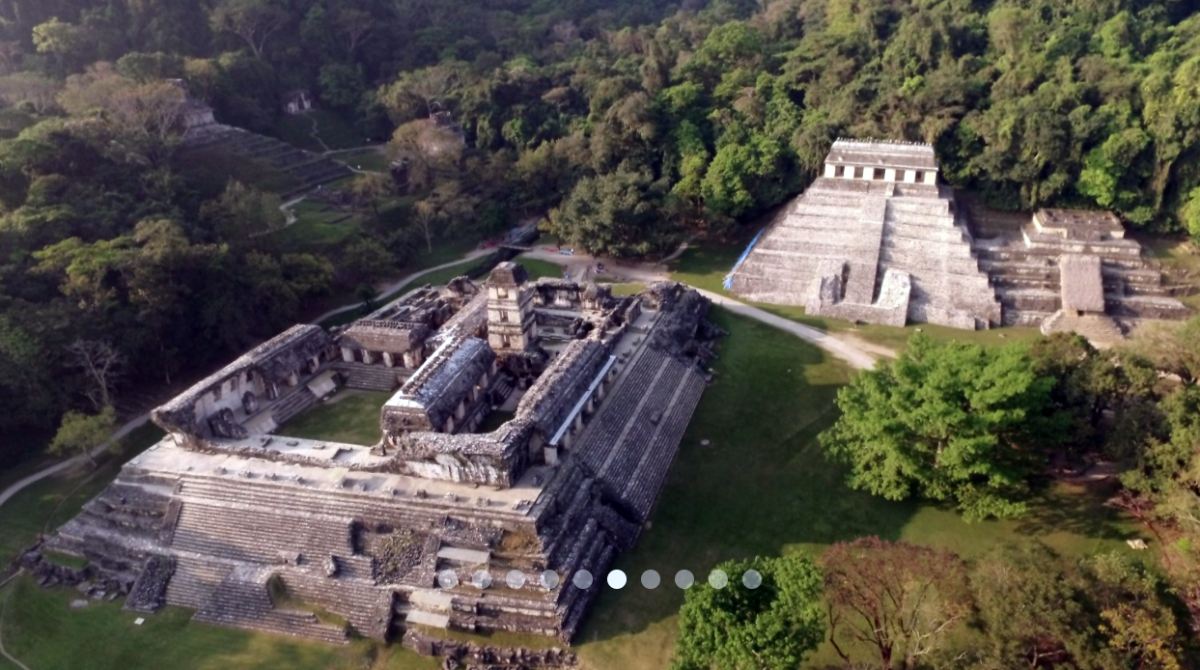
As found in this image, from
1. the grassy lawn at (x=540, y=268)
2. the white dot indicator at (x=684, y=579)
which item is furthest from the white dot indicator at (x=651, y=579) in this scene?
the grassy lawn at (x=540, y=268)

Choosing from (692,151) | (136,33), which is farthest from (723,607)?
(136,33)

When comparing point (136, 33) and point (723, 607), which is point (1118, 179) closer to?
point (723, 607)

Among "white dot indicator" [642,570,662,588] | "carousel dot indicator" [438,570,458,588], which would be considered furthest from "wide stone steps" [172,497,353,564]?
"white dot indicator" [642,570,662,588]

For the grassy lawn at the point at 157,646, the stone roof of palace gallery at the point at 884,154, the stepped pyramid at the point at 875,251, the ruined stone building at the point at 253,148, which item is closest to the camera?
the grassy lawn at the point at 157,646

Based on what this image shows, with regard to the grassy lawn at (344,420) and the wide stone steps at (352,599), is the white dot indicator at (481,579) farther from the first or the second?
the grassy lawn at (344,420)

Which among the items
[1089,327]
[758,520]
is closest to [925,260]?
[1089,327]
